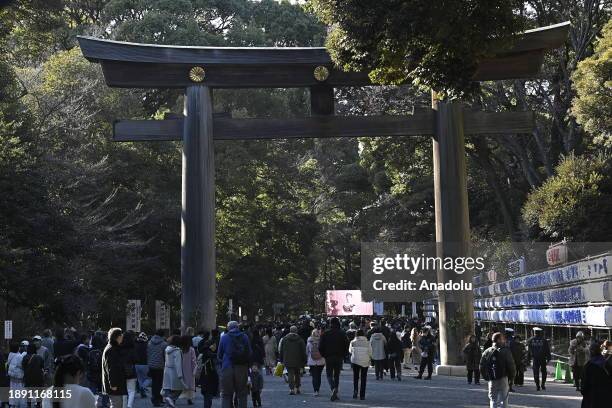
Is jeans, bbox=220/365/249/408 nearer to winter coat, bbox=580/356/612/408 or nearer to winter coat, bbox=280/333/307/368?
winter coat, bbox=580/356/612/408

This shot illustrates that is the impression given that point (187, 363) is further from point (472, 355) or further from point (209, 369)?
point (472, 355)

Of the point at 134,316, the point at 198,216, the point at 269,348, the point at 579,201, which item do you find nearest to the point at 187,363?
the point at 198,216

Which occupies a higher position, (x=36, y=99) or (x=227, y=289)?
(x=36, y=99)

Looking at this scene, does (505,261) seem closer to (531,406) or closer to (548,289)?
(548,289)

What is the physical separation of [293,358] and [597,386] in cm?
1180

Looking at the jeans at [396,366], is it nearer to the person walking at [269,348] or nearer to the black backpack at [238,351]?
the person walking at [269,348]

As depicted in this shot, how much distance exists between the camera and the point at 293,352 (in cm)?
2125

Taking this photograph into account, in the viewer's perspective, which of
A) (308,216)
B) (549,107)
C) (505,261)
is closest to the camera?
(549,107)

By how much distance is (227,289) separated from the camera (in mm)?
51688

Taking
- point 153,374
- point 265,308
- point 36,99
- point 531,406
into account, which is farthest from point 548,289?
point 265,308

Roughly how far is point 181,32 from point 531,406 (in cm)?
4014

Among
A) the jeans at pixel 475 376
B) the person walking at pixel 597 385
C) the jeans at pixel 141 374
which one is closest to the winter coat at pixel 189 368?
the jeans at pixel 141 374

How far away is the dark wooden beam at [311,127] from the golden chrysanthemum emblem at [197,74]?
1.11 meters

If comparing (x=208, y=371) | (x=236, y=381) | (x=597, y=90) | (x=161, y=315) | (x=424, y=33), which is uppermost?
(x=597, y=90)
